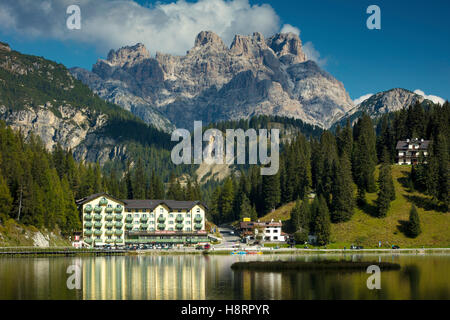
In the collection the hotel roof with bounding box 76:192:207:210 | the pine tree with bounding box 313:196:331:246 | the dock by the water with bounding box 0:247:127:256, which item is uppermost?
the hotel roof with bounding box 76:192:207:210

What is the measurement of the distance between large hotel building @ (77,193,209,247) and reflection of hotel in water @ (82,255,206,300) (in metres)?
62.3

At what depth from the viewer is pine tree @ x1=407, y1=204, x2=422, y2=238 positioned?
158250 millimetres

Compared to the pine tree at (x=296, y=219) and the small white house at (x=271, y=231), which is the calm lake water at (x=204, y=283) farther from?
the small white house at (x=271, y=231)

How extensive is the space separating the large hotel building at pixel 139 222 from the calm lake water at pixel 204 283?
214ft

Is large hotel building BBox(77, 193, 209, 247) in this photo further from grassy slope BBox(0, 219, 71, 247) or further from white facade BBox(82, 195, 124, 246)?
grassy slope BBox(0, 219, 71, 247)

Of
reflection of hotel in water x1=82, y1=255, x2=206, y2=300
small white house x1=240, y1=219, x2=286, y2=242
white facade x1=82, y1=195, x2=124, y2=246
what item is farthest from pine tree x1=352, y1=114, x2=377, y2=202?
white facade x1=82, y1=195, x2=124, y2=246

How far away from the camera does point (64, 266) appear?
362ft

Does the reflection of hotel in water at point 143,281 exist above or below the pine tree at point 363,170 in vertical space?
below

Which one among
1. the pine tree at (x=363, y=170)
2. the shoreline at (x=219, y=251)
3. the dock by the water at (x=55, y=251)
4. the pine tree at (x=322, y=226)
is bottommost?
the shoreline at (x=219, y=251)

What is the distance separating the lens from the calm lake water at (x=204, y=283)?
7408 centimetres

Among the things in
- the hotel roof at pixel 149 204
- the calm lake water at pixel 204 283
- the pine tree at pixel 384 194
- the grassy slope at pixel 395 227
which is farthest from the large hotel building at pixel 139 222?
the calm lake water at pixel 204 283
